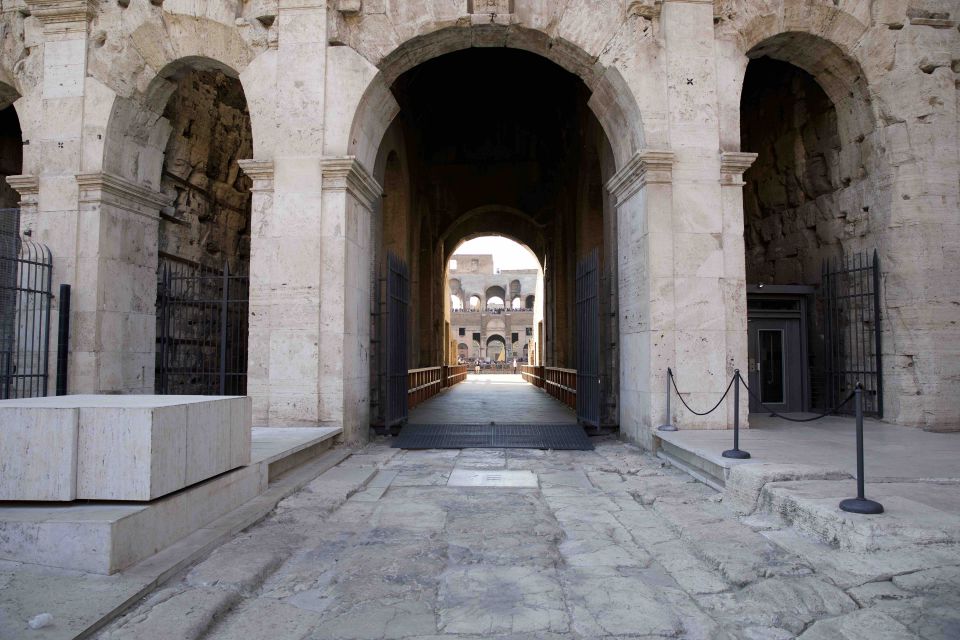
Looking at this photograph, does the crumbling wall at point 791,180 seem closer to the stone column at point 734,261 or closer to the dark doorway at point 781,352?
the dark doorway at point 781,352

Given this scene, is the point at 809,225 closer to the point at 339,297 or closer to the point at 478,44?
the point at 478,44

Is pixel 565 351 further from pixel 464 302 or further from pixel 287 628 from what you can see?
pixel 464 302

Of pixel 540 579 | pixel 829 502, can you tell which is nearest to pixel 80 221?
pixel 540 579

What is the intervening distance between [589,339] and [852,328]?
3.68m

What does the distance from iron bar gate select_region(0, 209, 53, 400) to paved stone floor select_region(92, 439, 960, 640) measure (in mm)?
4794

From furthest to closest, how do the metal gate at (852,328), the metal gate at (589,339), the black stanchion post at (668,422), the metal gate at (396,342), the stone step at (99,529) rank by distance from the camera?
1. the metal gate at (396,342)
2. the metal gate at (589,339)
3. the metal gate at (852,328)
4. the black stanchion post at (668,422)
5. the stone step at (99,529)

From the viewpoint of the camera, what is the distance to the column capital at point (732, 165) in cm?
728

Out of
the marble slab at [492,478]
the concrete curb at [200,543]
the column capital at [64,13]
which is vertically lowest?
the marble slab at [492,478]

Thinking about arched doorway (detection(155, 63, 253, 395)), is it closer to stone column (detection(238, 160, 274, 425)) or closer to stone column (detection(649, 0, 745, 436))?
stone column (detection(238, 160, 274, 425))

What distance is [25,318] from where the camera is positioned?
7.67 metres

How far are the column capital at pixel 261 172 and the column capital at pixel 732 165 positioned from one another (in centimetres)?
537

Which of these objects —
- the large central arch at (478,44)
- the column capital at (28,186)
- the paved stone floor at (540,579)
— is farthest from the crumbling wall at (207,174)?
the paved stone floor at (540,579)

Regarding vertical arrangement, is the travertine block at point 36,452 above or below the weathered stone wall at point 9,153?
below

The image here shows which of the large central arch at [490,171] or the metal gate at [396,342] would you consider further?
the metal gate at [396,342]
